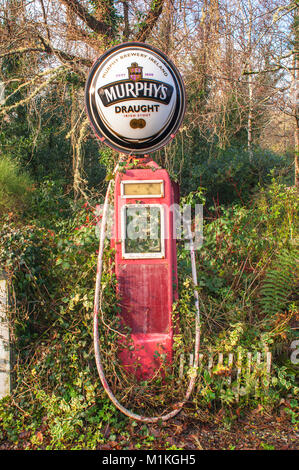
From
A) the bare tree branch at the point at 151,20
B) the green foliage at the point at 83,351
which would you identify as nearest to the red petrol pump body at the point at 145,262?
the green foliage at the point at 83,351

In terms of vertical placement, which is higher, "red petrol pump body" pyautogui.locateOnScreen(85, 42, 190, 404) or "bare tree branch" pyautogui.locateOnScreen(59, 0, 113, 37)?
"bare tree branch" pyautogui.locateOnScreen(59, 0, 113, 37)

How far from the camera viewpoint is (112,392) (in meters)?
3.44

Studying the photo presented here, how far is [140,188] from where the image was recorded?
351cm

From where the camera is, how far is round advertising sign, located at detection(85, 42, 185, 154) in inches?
137

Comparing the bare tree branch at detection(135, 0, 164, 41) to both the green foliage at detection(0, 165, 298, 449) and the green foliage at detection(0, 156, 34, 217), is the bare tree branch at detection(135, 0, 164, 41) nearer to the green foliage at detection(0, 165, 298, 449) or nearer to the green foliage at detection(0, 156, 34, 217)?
the green foliage at detection(0, 156, 34, 217)

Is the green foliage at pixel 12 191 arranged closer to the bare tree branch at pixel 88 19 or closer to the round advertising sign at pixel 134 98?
the bare tree branch at pixel 88 19

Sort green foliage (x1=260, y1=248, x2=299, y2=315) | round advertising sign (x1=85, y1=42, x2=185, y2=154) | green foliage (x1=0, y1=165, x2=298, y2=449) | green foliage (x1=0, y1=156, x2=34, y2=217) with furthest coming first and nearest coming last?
green foliage (x1=0, y1=156, x2=34, y2=217) → green foliage (x1=260, y1=248, x2=299, y2=315) → round advertising sign (x1=85, y1=42, x2=185, y2=154) → green foliage (x1=0, y1=165, x2=298, y2=449)

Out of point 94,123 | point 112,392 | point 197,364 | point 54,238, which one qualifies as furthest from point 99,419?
point 94,123

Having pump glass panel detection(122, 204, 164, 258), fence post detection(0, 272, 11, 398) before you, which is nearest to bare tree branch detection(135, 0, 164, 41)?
pump glass panel detection(122, 204, 164, 258)

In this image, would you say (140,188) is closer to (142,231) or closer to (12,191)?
(142,231)

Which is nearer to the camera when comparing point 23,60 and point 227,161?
point 23,60

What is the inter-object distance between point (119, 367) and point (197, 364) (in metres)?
0.65

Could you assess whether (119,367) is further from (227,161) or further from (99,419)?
(227,161)

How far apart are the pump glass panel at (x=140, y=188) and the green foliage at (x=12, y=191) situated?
4.38m
